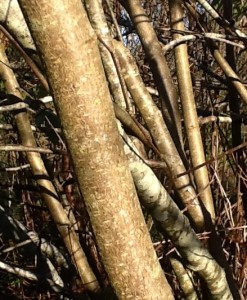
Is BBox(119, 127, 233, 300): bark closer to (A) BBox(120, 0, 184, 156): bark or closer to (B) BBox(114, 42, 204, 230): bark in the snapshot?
(B) BBox(114, 42, 204, 230): bark

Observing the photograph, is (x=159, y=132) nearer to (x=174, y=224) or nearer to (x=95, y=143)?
(x=174, y=224)

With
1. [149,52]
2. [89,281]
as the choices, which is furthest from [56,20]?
[89,281]

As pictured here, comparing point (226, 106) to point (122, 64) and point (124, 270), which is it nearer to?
point (122, 64)

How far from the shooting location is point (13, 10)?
1.42m

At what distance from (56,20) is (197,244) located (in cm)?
92

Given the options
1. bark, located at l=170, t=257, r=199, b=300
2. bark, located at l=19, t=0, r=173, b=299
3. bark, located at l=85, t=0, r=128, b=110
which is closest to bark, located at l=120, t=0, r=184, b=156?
bark, located at l=170, t=257, r=199, b=300

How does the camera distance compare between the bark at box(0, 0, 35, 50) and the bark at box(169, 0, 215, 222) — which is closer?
the bark at box(0, 0, 35, 50)

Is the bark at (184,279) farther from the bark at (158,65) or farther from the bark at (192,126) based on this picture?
the bark at (158,65)

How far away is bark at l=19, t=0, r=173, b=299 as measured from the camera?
3.38ft

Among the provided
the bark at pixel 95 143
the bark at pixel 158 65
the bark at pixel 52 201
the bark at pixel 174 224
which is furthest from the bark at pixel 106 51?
the bark at pixel 52 201

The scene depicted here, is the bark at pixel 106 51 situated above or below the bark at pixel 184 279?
above

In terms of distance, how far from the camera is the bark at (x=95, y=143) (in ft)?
3.38

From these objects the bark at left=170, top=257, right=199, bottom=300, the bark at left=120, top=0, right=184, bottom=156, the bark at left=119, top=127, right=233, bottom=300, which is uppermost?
the bark at left=120, top=0, right=184, bottom=156

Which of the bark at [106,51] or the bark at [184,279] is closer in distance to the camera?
the bark at [106,51]
